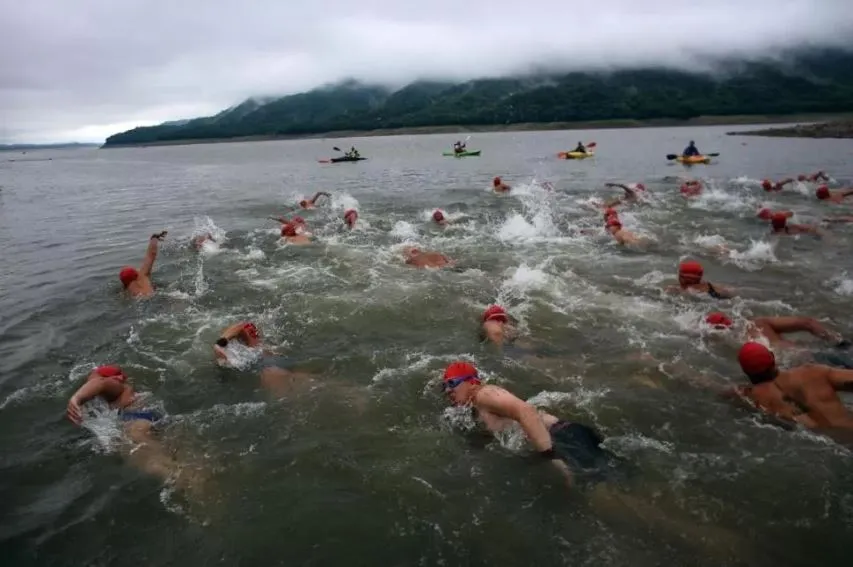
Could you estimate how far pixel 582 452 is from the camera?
244 inches

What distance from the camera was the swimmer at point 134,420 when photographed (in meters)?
6.50

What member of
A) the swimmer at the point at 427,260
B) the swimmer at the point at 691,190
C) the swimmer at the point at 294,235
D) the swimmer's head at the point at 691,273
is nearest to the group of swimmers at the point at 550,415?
the swimmer's head at the point at 691,273

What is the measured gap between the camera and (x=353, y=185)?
39.9 meters

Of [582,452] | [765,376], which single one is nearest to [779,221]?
[765,376]

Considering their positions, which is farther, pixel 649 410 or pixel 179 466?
pixel 649 410

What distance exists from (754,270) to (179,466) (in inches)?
532

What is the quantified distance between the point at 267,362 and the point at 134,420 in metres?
2.28

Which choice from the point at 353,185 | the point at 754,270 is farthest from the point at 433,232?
Result: the point at 353,185

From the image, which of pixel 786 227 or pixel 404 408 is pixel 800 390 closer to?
pixel 404 408

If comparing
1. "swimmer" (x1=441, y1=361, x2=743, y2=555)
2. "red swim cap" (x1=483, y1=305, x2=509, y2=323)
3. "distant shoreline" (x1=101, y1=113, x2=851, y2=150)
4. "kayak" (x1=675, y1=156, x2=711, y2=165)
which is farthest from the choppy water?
"distant shoreline" (x1=101, y1=113, x2=851, y2=150)

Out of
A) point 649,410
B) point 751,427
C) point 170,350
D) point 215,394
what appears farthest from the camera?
point 170,350

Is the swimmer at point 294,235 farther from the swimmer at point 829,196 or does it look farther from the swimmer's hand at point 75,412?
the swimmer at point 829,196

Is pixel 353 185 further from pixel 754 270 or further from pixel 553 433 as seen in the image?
pixel 553 433

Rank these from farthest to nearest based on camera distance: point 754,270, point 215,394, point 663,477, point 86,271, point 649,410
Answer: point 86,271 → point 754,270 → point 215,394 → point 649,410 → point 663,477
